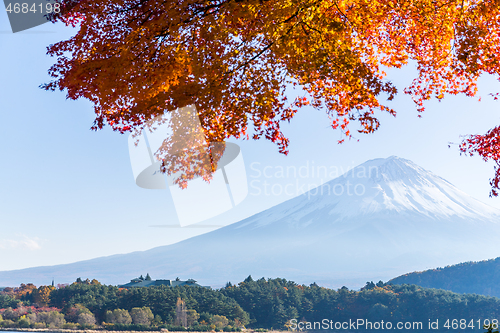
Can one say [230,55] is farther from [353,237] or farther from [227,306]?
[353,237]

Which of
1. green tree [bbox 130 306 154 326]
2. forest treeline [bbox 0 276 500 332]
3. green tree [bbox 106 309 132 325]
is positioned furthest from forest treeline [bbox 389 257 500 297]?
green tree [bbox 106 309 132 325]

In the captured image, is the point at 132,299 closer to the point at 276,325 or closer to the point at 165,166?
the point at 276,325

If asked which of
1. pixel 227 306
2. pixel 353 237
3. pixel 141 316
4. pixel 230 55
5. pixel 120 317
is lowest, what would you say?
pixel 227 306

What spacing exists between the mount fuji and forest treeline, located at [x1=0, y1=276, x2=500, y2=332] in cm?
5350

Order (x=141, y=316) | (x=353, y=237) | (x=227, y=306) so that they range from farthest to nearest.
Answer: (x=353, y=237)
(x=227, y=306)
(x=141, y=316)

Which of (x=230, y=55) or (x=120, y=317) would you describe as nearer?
(x=230, y=55)

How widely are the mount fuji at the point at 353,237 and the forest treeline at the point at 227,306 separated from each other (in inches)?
2106

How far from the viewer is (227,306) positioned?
37969 mm

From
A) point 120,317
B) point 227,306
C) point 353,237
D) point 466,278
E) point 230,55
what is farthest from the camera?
point 353,237

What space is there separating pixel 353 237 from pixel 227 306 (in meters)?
93.5

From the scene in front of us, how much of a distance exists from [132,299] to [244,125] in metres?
35.0

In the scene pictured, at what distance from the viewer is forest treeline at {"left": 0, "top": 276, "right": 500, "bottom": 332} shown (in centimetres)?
3519

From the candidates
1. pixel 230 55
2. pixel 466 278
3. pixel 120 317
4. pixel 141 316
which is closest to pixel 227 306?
pixel 141 316

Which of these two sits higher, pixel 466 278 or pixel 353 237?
pixel 353 237
